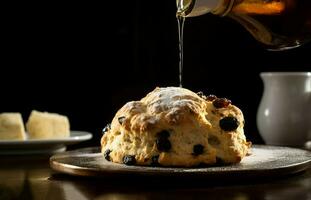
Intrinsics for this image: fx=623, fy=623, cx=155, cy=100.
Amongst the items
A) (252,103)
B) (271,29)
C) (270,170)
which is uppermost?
(271,29)

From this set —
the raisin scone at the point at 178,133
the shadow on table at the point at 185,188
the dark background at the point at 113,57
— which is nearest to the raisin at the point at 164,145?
the raisin scone at the point at 178,133

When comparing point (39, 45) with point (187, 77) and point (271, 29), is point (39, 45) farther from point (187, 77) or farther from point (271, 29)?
point (271, 29)

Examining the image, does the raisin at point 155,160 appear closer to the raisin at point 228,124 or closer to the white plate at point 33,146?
the raisin at point 228,124

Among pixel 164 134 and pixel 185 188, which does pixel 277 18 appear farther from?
pixel 185 188

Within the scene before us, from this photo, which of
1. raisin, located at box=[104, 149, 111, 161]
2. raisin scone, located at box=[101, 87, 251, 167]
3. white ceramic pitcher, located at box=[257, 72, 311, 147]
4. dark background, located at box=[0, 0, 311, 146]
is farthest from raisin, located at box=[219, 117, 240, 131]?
dark background, located at box=[0, 0, 311, 146]

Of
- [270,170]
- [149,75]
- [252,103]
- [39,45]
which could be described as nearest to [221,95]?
[252,103]
